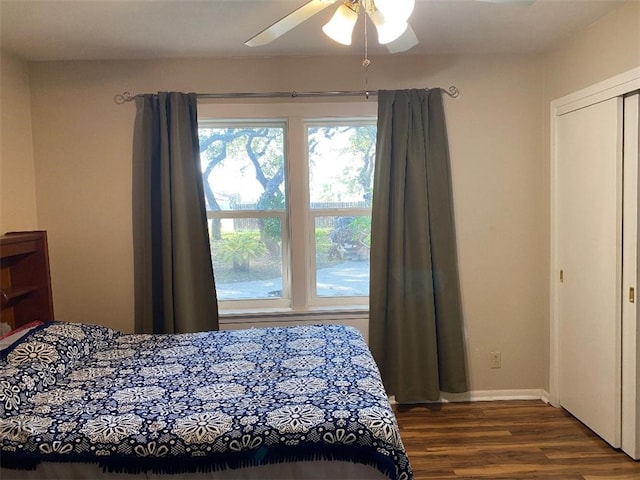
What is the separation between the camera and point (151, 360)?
2336 millimetres

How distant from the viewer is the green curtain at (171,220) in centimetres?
304

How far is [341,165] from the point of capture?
340cm

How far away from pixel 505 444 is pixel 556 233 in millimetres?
1427

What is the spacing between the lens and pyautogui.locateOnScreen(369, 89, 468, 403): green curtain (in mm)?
3129

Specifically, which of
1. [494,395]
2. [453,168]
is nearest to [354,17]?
[453,168]

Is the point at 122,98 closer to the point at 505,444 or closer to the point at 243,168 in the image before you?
the point at 243,168

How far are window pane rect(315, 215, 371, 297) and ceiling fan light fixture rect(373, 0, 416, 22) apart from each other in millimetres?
1902

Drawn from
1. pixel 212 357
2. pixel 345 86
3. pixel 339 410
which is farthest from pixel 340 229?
pixel 339 410

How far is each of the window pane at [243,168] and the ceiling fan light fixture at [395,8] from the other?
1808 millimetres

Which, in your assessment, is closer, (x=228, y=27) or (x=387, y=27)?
(x=387, y=27)

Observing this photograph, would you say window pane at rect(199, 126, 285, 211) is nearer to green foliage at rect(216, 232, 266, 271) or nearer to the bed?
green foliage at rect(216, 232, 266, 271)

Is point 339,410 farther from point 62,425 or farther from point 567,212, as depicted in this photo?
point 567,212

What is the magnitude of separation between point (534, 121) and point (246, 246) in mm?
2256

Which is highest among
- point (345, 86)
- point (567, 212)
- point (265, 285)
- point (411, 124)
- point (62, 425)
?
point (345, 86)
